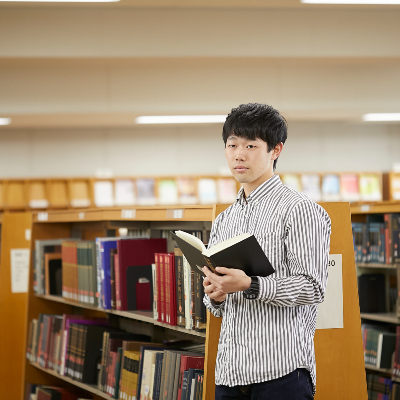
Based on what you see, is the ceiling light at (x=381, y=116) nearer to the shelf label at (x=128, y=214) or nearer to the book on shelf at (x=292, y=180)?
the book on shelf at (x=292, y=180)

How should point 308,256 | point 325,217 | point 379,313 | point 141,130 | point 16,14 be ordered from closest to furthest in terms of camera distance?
point 308,256 → point 325,217 → point 379,313 → point 16,14 → point 141,130

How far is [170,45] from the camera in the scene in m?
5.27

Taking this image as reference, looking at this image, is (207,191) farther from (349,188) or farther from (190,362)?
(190,362)

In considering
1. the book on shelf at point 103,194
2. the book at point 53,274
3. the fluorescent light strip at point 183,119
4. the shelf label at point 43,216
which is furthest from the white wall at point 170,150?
the book at point 53,274

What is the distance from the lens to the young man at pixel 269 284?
1433 mm

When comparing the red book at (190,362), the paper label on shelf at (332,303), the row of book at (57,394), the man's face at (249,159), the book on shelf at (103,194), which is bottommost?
the row of book at (57,394)

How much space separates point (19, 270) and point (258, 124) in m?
3.44

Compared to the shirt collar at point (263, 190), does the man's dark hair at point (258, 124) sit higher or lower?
higher

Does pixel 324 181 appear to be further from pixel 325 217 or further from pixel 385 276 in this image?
pixel 325 217

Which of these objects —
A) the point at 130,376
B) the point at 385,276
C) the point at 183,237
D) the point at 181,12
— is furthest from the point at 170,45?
the point at 183,237

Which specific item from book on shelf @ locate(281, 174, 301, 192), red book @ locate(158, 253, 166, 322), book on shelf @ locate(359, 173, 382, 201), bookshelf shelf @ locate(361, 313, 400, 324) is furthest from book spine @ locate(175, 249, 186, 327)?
book on shelf @ locate(359, 173, 382, 201)

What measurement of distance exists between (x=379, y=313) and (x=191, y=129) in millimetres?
5062

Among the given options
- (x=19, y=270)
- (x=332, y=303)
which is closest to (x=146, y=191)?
(x=19, y=270)

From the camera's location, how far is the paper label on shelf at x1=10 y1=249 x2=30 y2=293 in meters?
4.37
